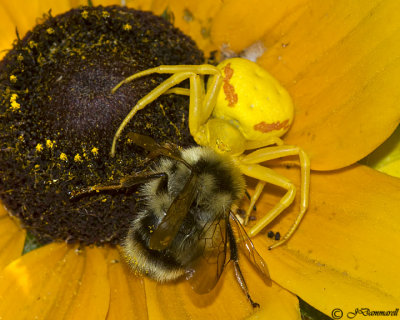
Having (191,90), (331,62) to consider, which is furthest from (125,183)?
(331,62)

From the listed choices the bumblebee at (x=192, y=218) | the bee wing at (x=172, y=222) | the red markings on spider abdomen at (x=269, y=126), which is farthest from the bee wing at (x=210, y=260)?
the red markings on spider abdomen at (x=269, y=126)

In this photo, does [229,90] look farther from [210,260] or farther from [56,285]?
[56,285]

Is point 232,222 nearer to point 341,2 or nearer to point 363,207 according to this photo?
point 363,207

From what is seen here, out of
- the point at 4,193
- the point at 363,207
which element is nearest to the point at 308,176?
the point at 363,207

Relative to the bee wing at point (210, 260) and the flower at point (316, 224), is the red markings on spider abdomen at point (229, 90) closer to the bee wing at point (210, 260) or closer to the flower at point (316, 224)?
the flower at point (316, 224)

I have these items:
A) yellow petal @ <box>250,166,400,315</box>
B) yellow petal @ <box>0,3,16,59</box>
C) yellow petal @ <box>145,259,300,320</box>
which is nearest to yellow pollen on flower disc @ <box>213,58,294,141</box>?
yellow petal @ <box>250,166,400,315</box>
